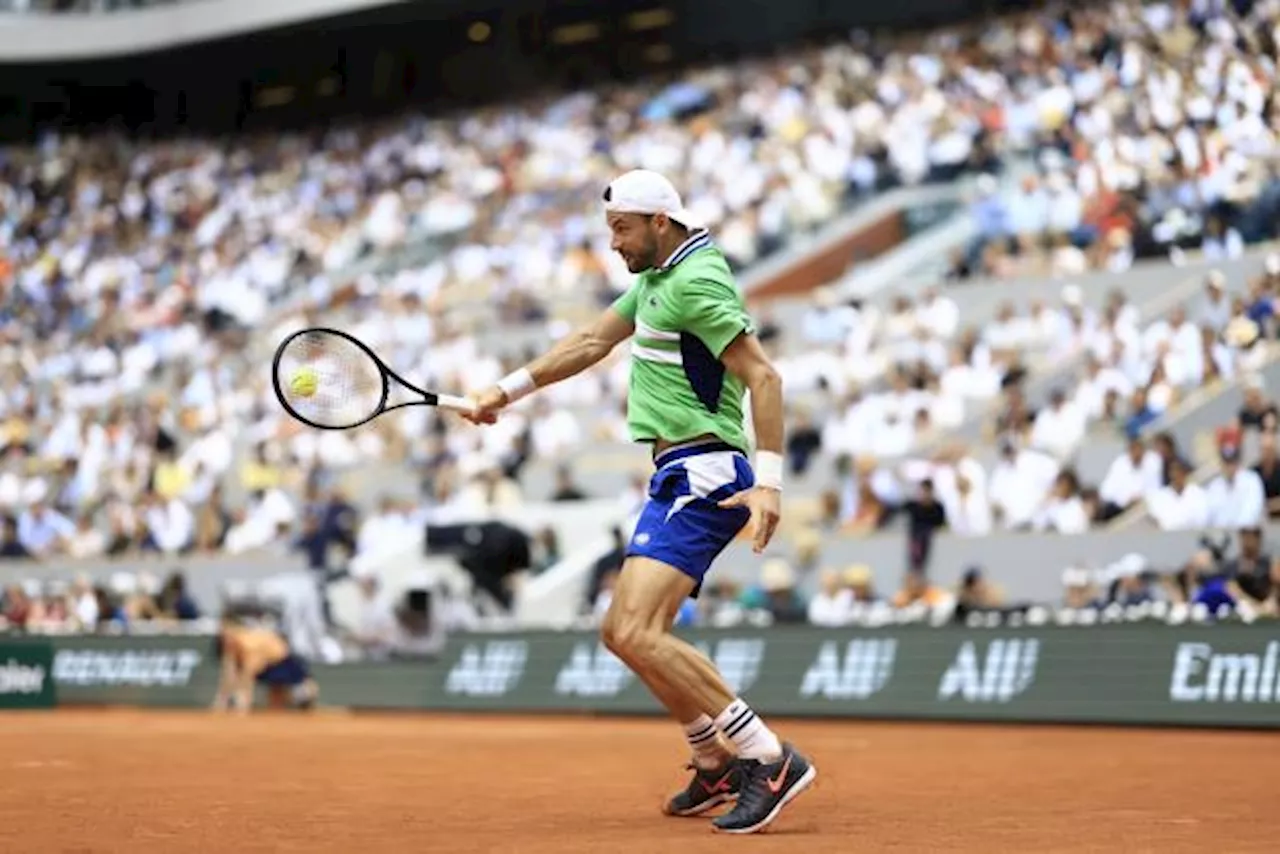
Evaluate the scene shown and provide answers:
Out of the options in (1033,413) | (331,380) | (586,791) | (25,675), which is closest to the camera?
(331,380)

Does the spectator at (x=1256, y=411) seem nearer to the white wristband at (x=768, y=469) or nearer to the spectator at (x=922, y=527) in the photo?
the spectator at (x=922, y=527)

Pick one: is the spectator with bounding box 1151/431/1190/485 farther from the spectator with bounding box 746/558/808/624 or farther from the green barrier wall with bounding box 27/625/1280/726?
the spectator with bounding box 746/558/808/624

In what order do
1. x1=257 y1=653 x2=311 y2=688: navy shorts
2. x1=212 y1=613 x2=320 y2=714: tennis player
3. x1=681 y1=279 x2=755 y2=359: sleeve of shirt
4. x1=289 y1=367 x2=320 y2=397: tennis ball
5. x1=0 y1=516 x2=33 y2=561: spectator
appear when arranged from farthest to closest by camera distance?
1. x1=0 y1=516 x2=33 y2=561: spectator
2. x1=257 y1=653 x2=311 y2=688: navy shorts
3. x1=212 y1=613 x2=320 y2=714: tennis player
4. x1=289 y1=367 x2=320 y2=397: tennis ball
5. x1=681 y1=279 x2=755 y2=359: sleeve of shirt

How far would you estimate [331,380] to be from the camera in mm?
9570

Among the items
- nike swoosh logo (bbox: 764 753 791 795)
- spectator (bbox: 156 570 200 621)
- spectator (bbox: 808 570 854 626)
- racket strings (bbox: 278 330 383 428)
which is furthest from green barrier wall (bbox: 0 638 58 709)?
nike swoosh logo (bbox: 764 753 791 795)

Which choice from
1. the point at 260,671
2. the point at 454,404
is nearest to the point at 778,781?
the point at 454,404

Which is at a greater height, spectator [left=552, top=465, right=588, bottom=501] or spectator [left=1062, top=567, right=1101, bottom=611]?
spectator [left=552, top=465, right=588, bottom=501]

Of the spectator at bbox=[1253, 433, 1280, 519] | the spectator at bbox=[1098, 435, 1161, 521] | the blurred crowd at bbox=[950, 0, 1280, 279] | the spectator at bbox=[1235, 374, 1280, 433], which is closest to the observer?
the spectator at bbox=[1253, 433, 1280, 519]

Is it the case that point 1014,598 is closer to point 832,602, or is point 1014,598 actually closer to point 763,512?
point 832,602

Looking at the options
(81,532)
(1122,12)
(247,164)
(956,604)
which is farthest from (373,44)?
(956,604)

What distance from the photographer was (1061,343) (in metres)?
22.8

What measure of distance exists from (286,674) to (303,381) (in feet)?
45.2

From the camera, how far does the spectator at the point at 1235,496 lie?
60.8 ft

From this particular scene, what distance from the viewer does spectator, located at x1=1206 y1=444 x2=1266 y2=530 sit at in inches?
730
